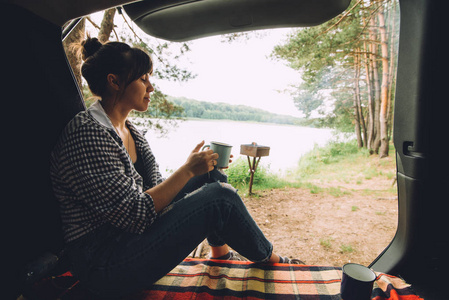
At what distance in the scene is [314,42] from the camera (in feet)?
13.3

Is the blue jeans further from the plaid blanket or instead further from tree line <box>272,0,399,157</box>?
tree line <box>272,0,399,157</box>

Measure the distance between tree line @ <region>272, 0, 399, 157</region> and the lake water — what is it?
2.80 ft

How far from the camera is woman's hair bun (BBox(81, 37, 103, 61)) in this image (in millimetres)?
1079

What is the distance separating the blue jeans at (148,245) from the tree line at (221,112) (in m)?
2.08

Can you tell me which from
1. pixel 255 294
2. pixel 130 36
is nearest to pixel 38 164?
pixel 255 294

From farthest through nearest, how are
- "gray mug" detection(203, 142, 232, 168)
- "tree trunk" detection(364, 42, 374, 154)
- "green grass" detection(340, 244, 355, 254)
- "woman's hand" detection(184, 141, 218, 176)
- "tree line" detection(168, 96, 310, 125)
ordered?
"tree trunk" detection(364, 42, 374, 154) → "tree line" detection(168, 96, 310, 125) → "green grass" detection(340, 244, 355, 254) → "gray mug" detection(203, 142, 232, 168) → "woman's hand" detection(184, 141, 218, 176)

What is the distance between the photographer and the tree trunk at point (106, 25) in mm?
2527

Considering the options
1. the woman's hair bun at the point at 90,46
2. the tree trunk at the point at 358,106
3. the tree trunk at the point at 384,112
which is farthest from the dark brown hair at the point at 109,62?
the tree trunk at the point at 358,106

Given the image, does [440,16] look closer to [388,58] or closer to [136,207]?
[136,207]

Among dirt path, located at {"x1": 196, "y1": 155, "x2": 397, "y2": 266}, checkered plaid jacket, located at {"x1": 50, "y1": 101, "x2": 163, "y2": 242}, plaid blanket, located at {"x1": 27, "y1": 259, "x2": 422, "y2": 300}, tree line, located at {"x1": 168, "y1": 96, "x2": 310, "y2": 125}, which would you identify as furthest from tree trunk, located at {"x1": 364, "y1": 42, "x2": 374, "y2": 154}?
checkered plaid jacket, located at {"x1": 50, "y1": 101, "x2": 163, "y2": 242}

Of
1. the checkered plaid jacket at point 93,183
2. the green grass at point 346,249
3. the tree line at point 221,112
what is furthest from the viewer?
the tree line at point 221,112

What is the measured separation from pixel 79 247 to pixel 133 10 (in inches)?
43.4

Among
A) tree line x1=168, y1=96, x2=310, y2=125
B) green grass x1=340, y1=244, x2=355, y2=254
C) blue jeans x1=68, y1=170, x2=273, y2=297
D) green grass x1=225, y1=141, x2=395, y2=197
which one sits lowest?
green grass x1=340, y1=244, x2=355, y2=254

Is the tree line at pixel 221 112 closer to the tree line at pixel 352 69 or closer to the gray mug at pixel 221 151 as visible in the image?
the tree line at pixel 352 69
